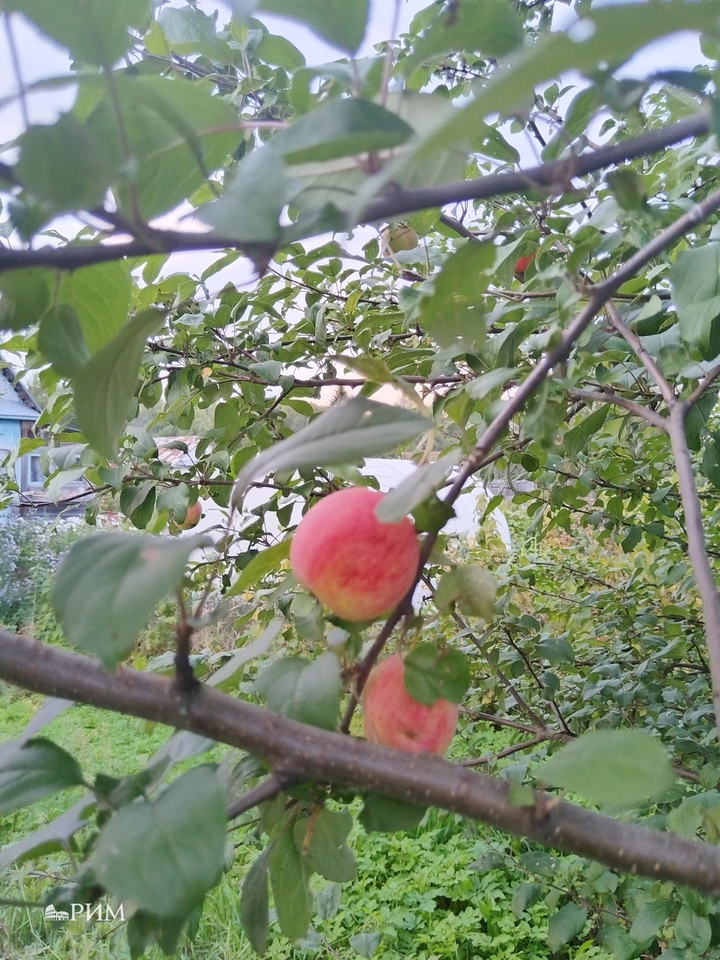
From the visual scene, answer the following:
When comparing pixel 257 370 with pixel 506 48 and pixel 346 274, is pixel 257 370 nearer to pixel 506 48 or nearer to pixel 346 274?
pixel 346 274

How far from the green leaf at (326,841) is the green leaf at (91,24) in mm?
474

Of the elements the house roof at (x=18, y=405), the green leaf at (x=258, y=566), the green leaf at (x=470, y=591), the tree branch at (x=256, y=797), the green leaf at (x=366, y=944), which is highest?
the house roof at (x=18, y=405)

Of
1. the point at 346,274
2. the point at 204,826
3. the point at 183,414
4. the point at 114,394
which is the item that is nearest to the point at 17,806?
the point at 204,826

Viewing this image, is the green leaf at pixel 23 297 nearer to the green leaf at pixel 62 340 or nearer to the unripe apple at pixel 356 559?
the green leaf at pixel 62 340

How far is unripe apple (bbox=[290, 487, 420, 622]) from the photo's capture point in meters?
0.45

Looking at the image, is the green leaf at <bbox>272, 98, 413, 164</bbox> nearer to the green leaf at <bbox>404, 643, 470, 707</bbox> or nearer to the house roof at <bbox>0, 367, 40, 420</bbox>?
the green leaf at <bbox>404, 643, 470, 707</bbox>

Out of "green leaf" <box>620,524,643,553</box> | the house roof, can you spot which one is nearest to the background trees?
"green leaf" <box>620,524,643,553</box>

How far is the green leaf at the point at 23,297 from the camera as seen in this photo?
417 millimetres

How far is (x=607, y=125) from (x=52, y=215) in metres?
1.37

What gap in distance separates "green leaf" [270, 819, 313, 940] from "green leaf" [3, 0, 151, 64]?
49 cm

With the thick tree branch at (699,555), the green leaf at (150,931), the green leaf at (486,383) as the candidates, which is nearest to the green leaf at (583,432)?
the thick tree branch at (699,555)

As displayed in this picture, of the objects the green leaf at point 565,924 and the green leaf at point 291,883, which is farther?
the green leaf at point 565,924

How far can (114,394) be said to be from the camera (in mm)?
427

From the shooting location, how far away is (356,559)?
0.45 meters
